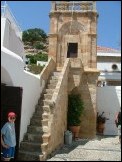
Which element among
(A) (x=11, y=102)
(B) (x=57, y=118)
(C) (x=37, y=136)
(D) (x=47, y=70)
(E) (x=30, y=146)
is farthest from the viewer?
(D) (x=47, y=70)

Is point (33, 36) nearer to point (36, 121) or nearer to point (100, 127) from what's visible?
point (100, 127)

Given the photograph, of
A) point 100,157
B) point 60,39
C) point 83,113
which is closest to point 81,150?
point 100,157

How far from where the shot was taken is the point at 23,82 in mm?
11156

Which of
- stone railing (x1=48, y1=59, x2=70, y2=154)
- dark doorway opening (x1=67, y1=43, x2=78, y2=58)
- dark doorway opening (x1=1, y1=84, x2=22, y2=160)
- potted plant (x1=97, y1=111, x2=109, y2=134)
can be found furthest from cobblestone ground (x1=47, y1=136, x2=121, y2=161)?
dark doorway opening (x1=67, y1=43, x2=78, y2=58)

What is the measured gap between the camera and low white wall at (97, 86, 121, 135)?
57.0 ft

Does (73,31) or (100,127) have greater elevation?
(73,31)

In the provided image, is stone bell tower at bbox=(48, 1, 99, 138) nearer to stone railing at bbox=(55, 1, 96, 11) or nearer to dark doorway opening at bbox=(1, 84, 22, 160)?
stone railing at bbox=(55, 1, 96, 11)

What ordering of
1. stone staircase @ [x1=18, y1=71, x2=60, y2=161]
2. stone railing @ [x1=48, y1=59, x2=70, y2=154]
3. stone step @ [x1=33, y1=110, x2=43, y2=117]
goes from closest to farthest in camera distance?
stone staircase @ [x1=18, y1=71, x2=60, y2=161] → stone railing @ [x1=48, y1=59, x2=70, y2=154] → stone step @ [x1=33, y1=110, x2=43, y2=117]

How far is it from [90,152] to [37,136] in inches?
84.2

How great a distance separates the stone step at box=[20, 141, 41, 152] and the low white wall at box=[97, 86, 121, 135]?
7.45 m

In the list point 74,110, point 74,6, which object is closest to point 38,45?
point 74,6

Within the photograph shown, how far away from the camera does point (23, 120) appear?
11.2m

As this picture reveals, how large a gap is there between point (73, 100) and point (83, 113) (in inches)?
47.7

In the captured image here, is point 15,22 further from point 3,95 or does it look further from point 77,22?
point 3,95
